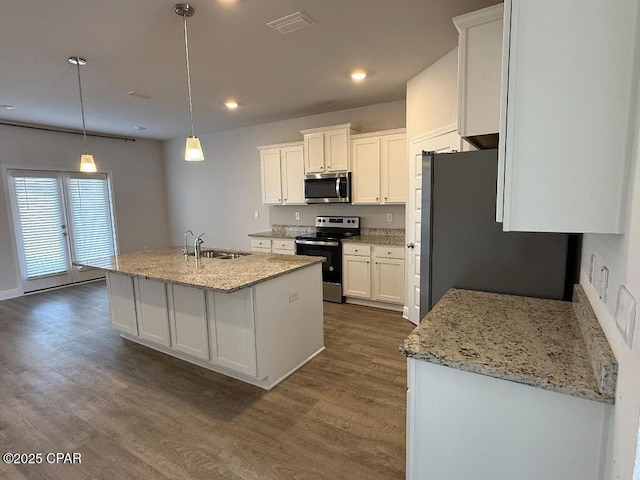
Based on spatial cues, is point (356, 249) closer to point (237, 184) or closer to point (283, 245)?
point (283, 245)

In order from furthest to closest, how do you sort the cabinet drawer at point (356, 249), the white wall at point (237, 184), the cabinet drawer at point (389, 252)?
the white wall at point (237, 184) → the cabinet drawer at point (356, 249) → the cabinet drawer at point (389, 252)

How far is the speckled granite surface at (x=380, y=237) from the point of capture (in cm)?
441

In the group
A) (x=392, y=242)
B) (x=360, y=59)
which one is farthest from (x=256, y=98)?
(x=392, y=242)

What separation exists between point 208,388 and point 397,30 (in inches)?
123

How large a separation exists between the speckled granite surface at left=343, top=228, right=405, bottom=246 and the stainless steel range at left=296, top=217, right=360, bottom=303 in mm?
125

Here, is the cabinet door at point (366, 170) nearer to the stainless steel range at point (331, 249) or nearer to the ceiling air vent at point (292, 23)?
the stainless steel range at point (331, 249)

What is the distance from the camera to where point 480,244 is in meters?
1.79

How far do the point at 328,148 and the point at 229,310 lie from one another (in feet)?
9.32

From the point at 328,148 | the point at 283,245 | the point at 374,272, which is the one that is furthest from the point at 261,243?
the point at 374,272

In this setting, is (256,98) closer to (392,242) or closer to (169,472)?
(392,242)

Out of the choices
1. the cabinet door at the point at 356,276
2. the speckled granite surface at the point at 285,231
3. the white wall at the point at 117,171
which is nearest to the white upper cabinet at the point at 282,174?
the speckled granite surface at the point at 285,231

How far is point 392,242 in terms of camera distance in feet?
14.4

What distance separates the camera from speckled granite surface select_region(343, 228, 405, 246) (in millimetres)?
4410

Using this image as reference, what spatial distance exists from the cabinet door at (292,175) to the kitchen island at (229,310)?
6.21ft
